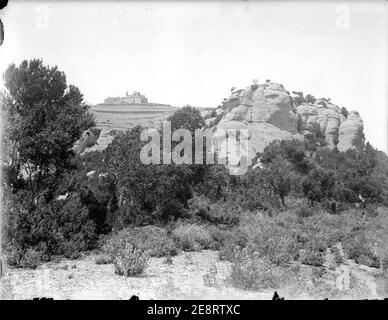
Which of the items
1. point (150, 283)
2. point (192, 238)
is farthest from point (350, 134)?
point (150, 283)

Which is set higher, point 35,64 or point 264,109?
point 264,109

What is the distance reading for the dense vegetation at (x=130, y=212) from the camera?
48.2 ft

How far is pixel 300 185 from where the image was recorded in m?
32.2

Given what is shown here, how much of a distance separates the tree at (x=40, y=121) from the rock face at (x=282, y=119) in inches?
1912

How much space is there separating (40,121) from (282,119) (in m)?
59.6

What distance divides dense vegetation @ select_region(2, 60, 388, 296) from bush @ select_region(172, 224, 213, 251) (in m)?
0.06

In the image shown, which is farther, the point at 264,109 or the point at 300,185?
the point at 264,109

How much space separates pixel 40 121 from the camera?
16516 mm

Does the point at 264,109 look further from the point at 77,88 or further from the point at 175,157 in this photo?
the point at 77,88

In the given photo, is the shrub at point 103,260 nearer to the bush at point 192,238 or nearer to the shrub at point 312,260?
the bush at point 192,238

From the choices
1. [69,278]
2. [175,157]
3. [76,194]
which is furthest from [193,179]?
[69,278]

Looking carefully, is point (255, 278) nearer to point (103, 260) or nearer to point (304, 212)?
point (103, 260)
